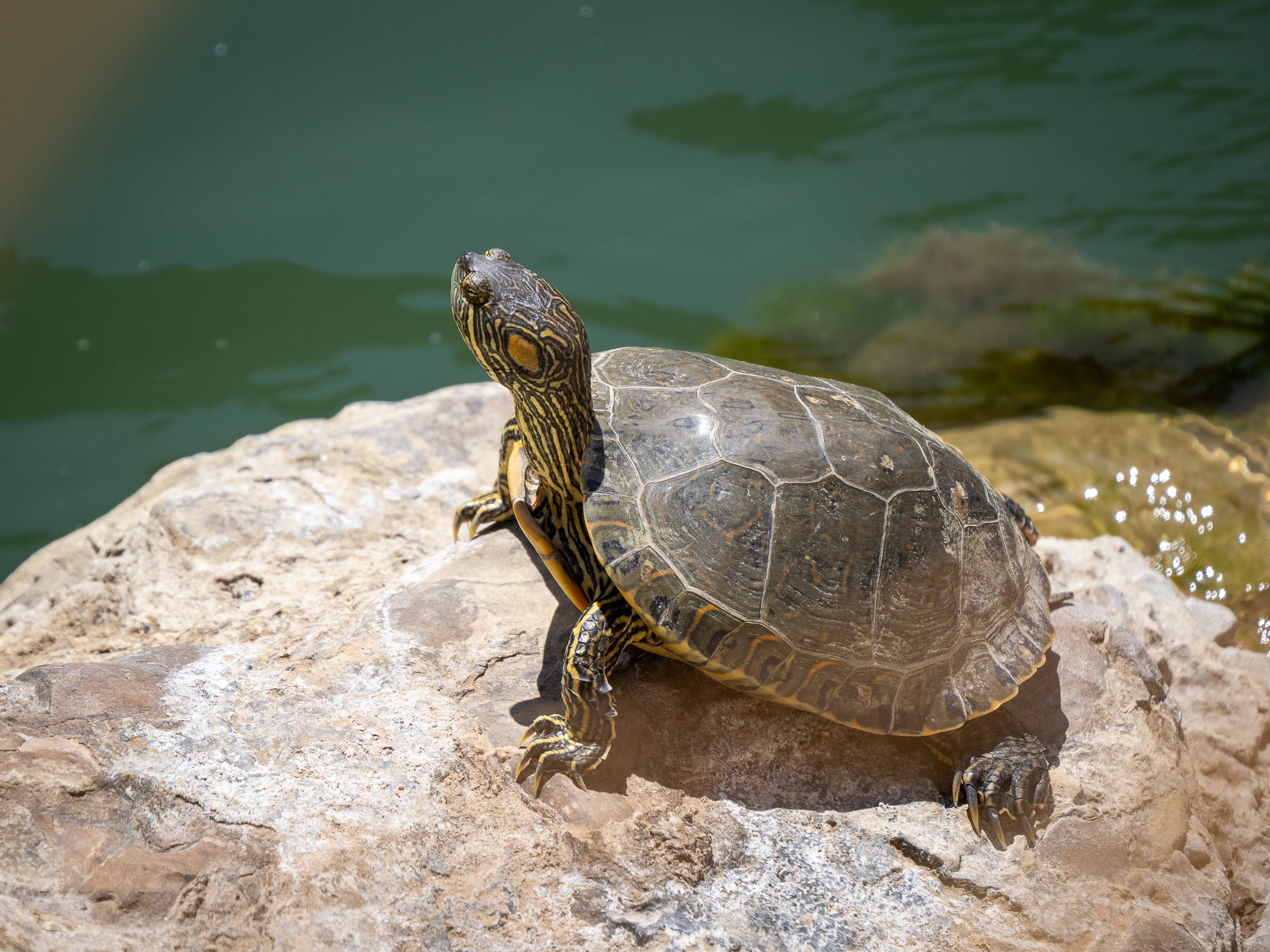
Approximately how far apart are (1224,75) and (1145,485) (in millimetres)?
5612

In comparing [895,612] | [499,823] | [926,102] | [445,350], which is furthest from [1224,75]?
[499,823]

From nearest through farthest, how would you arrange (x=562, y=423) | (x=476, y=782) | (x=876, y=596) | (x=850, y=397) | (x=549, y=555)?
(x=476, y=782), (x=876, y=596), (x=562, y=423), (x=549, y=555), (x=850, y=397)

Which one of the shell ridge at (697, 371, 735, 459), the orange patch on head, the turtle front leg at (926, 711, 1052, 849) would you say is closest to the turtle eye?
the orange patch on head

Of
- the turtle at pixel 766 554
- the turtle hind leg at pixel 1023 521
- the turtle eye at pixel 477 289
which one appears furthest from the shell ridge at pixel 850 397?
the turtle eye at pixel 477 289

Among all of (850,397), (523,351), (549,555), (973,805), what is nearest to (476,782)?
(549,555)

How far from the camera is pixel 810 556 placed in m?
2.90

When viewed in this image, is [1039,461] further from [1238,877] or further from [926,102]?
[926,102]

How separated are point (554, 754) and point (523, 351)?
4.38ft

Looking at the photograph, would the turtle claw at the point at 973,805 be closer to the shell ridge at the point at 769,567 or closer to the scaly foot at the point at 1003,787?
the scaly foot at the point at 1003,787

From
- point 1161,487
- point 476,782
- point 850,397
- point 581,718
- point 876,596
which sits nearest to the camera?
point 476,782

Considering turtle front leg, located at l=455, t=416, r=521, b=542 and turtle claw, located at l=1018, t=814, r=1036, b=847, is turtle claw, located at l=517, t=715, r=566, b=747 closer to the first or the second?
turtle front leg, located at l=455, t=416, r=521, b=542

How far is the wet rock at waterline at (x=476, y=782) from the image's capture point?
7.64 feet

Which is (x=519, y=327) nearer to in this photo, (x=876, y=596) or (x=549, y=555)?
(x=549, y=555)

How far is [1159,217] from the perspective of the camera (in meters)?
7.86
